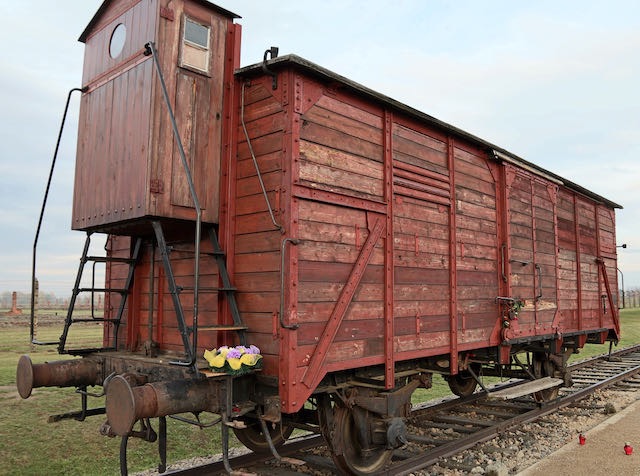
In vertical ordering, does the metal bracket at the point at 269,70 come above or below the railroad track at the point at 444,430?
above

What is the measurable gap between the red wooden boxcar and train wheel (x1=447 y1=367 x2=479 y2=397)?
7.59 ft

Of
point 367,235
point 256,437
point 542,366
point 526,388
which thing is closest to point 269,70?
point 367,235

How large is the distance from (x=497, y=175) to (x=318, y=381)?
16.6 ft

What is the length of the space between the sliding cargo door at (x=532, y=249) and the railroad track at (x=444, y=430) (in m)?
1.34

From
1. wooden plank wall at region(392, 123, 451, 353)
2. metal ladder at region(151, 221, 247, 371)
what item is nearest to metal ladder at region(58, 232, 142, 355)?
metal ladder at region(151, 221, 247, 371)

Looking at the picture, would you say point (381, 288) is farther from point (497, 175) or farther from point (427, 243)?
point (497, 175)

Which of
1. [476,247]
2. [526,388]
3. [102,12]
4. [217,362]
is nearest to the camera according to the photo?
[217,362]

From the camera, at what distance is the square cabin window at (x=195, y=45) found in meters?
5.42

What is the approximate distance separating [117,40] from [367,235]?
→ 11.7 feet

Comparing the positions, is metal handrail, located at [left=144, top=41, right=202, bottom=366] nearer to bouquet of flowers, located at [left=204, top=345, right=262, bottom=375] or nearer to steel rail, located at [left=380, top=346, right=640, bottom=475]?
bouquet of flowers, located at [left=204, top=345, right=262, bottom=375]

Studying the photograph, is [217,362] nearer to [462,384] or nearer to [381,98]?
[381,98]

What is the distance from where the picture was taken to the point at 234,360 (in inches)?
181

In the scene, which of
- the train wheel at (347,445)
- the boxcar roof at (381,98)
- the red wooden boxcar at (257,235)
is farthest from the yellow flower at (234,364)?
the boxcar roof at (381,98)

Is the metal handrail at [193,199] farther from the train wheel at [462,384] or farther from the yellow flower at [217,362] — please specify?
the train wheel at [462,384]
